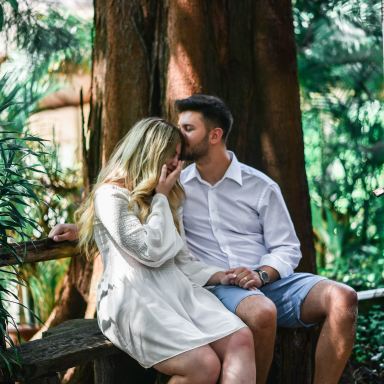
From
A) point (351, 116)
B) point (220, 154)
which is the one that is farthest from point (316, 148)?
point (220, 154)

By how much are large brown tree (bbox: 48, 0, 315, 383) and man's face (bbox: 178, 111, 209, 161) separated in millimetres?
699

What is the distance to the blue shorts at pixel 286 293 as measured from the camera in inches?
161

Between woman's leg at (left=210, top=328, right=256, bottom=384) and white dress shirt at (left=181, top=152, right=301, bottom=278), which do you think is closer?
woman's leg at (left=210, top=328, right=256, bottom=384)

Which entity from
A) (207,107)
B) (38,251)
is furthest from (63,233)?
(207,107)

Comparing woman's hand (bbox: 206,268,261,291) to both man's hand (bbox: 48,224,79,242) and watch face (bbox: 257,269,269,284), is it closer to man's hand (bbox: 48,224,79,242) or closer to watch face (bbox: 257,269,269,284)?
watch face (bbox: 257,269,269,284)

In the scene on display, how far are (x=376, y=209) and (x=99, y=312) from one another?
15.6 ft

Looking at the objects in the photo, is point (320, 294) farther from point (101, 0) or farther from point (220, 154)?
point (101, 0)

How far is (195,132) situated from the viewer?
14.4 feet

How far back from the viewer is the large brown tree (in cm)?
516

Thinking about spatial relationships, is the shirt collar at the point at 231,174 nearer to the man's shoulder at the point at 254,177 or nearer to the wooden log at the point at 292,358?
the man's shoulder at the point at 254,177

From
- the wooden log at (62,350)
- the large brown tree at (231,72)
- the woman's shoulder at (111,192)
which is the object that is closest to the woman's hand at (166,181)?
the woman's shoulder at (111,192)

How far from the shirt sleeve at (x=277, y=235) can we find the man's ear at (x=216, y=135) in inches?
14.1

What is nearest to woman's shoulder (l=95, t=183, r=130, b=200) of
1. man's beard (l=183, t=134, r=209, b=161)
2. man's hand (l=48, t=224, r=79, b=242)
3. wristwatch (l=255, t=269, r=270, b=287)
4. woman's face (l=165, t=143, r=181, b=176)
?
woman's face (l=165, t=143, r=181, b=176)

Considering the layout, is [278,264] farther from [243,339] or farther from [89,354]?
[89,354]
